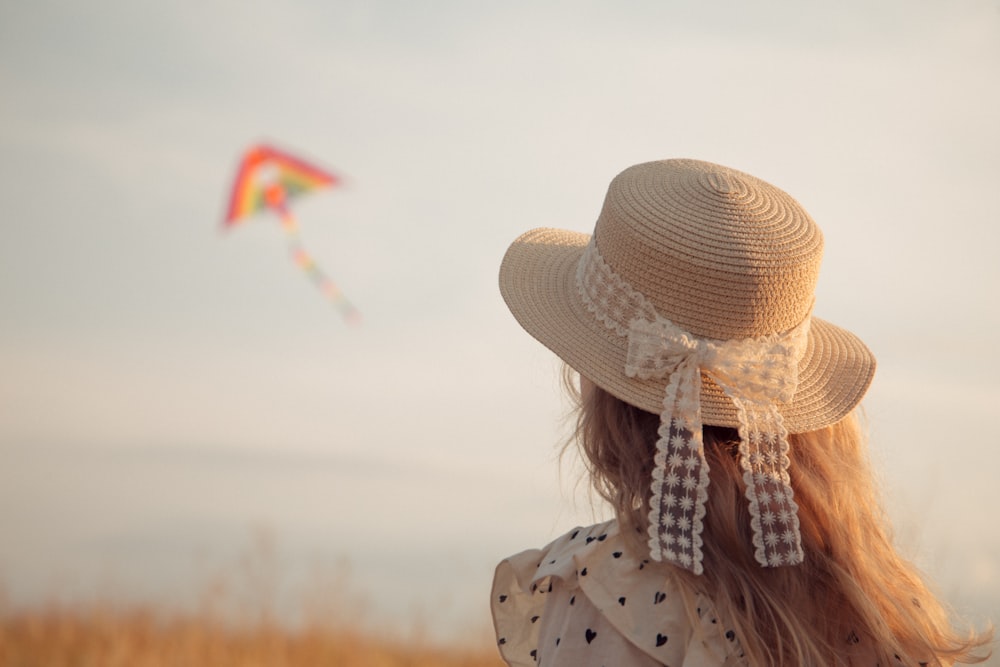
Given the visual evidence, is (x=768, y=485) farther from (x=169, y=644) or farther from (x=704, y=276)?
(x=169, y=644)

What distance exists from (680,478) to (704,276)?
406 millimetres

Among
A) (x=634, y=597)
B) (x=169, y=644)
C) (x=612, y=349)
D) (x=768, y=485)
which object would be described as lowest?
(x=169, y=644)

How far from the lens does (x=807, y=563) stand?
1.76 meters

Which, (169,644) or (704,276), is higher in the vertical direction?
(704,276)

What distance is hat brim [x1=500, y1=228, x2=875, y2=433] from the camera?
184cm

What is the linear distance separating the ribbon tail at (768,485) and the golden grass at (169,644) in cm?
289

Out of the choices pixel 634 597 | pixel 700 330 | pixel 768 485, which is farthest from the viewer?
pixel 700 330

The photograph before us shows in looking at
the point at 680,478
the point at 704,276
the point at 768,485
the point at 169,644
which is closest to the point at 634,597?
the point at 680,478

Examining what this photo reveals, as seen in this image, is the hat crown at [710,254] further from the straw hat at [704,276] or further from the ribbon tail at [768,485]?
the ribbon tail at [768,485]

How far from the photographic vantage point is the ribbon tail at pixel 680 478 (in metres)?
1.64

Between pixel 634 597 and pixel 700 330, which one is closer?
pixel 634 597

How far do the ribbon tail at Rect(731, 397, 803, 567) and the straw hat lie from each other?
0.05 m

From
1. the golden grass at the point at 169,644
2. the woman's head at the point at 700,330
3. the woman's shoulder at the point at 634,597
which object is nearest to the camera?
the woman's shoulder at the point at 634,597

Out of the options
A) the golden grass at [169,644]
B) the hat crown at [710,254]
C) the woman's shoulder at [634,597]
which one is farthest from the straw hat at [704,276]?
the golden grass at [169,644]
